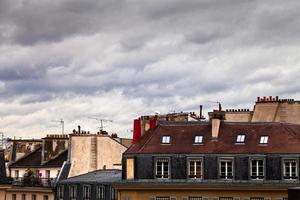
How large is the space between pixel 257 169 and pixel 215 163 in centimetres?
265

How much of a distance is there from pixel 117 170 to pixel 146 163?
13.5 metres

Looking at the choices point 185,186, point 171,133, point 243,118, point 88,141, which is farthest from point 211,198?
point 88,141

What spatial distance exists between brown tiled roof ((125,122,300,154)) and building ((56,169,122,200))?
6.70m

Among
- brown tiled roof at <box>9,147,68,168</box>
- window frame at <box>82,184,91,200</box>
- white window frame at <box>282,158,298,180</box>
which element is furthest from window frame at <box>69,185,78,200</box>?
white window frame at <box>282,158,298,180</box>

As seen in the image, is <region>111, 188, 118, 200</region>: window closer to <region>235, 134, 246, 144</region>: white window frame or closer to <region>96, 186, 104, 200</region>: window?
<region>96, 186, 104, 200</region>: window

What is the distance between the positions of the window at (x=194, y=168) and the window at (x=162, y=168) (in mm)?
1405

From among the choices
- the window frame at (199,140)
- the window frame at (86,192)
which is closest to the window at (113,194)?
the window frame at (86,192)

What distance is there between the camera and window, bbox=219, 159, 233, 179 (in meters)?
50.2

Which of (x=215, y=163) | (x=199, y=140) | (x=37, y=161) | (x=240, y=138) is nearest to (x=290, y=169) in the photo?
(x=240, y=138)

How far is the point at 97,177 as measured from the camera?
2491 inches

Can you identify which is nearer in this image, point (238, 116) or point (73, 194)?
point (238, 116)

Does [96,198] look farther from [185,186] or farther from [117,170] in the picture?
[185,186]

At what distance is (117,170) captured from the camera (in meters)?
64.8

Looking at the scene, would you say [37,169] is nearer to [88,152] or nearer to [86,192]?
[88,152]
